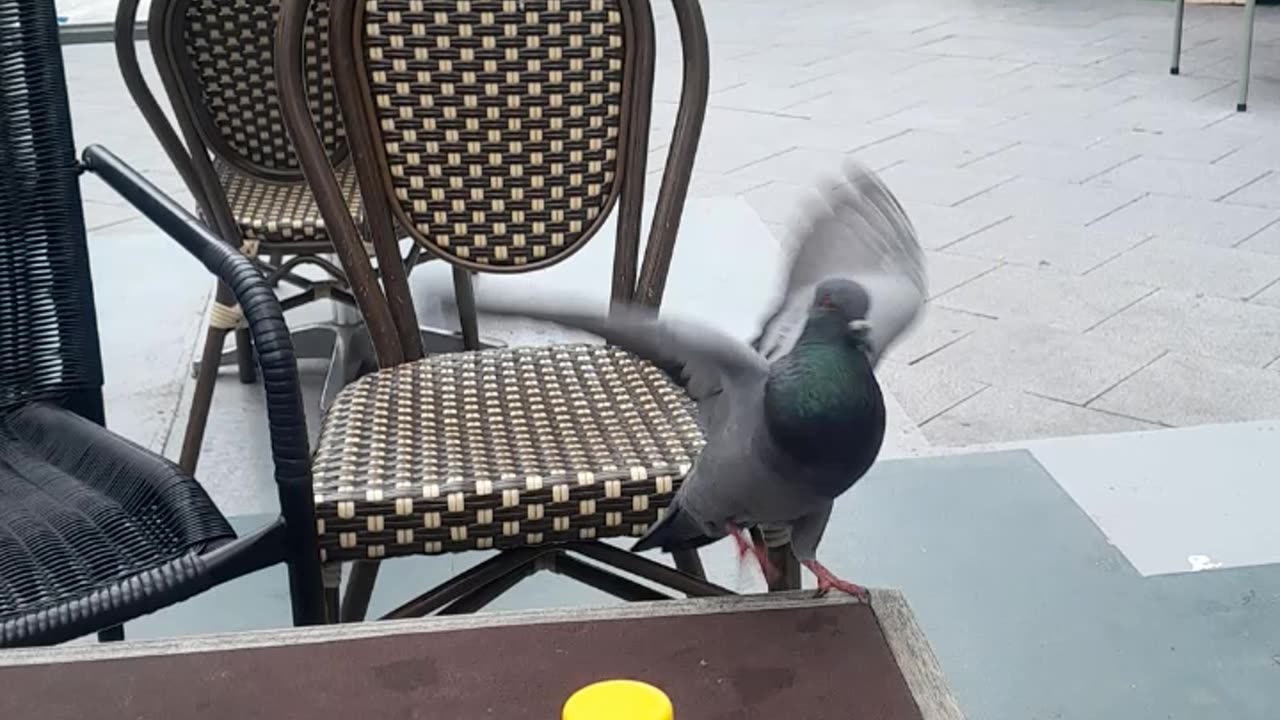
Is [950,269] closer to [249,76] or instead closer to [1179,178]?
[1179,178]

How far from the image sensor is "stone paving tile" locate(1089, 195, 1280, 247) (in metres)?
3.82

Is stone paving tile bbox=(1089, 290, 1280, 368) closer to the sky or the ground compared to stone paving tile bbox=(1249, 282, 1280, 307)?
closer to the ground

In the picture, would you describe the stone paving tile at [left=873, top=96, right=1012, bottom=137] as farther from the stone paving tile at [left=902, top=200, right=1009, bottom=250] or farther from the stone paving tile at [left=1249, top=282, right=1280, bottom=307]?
the stone paving tile at [left=1249, top=282, right=1280, bottom=307]

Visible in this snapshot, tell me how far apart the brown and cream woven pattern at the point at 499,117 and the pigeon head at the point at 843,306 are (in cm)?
86

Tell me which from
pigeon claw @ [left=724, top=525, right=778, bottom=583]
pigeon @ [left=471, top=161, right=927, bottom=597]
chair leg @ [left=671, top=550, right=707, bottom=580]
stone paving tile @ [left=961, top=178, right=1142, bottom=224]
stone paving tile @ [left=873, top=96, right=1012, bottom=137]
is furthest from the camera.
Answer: stone paving tile @ [left=873, top=96, right=1012, bottom=137]

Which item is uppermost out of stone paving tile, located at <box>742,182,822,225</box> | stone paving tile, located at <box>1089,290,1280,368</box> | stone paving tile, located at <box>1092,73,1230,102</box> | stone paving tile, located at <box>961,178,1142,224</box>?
stone paving tile, located at <box>1092,73,1230,102</box>

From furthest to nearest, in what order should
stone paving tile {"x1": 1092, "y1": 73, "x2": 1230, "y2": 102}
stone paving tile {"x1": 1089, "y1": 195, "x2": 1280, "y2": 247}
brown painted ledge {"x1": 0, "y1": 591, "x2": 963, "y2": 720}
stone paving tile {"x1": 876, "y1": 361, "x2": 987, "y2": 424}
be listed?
stone paving tile {"x1": 1092, "y1": 73, "x2": 1230, "y2": 102}
stone paving tile {"x1": 1089, "y1": 195, "x2": 1280, "y2": 247}
stone paving tile {"x1": 876, "y1": 361, "x2": 987, "y2": 424}
brown painted ledge {"x1": 0, "y1": 591, "x2": 963, "y2": 720}

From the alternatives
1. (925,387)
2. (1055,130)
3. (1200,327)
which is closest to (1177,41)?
(1055,130)

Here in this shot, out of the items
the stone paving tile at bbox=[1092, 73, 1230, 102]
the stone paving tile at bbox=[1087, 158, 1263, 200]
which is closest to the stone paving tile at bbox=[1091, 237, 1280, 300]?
the stone paving tile at bbox=[1087, 158, 1263, 200]

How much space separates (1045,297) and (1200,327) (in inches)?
15.0

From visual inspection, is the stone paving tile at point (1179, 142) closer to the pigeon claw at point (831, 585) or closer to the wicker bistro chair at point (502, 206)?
the wicker bistro chair at point (502, 206)

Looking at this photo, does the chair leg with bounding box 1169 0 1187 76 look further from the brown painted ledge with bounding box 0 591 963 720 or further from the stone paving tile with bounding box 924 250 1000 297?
the brown painted ledge with bounding box 0 591 963 720

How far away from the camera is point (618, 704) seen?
803 millimetres

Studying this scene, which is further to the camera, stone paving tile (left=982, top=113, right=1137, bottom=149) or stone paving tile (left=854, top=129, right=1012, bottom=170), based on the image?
stone paving tile (left=982, top=113, right=1137, bottom=149)
